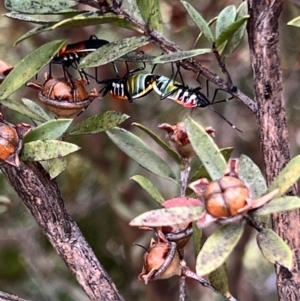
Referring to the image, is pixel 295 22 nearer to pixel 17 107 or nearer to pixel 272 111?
pixel 272 111

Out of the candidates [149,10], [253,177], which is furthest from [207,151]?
[149,10]

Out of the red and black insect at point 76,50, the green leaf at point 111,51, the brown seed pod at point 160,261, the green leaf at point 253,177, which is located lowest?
the brown seed pod at point 160,261

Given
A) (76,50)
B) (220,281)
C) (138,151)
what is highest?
(76,50)

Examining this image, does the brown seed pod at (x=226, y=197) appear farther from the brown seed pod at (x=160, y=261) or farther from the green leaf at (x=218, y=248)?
the brown seed pod at (x=160, y=261)

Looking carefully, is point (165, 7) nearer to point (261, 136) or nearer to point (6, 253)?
point (6, 253)

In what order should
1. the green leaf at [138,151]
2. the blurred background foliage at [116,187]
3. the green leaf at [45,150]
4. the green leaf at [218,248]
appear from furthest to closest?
1. the blurred background foliage at [116,187]
2. the green leaf at [138,151]
3. the green leaf at [45,150]
4. the green leaf at [218,248]

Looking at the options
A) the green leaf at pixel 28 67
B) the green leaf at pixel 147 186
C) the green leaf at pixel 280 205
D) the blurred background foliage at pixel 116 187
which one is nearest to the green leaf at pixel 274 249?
the green leaf at pixel 280 205

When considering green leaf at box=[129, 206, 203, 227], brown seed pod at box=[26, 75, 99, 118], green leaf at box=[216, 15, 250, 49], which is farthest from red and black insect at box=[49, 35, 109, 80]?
green leaf at box=[129, 206, 203, 227]
